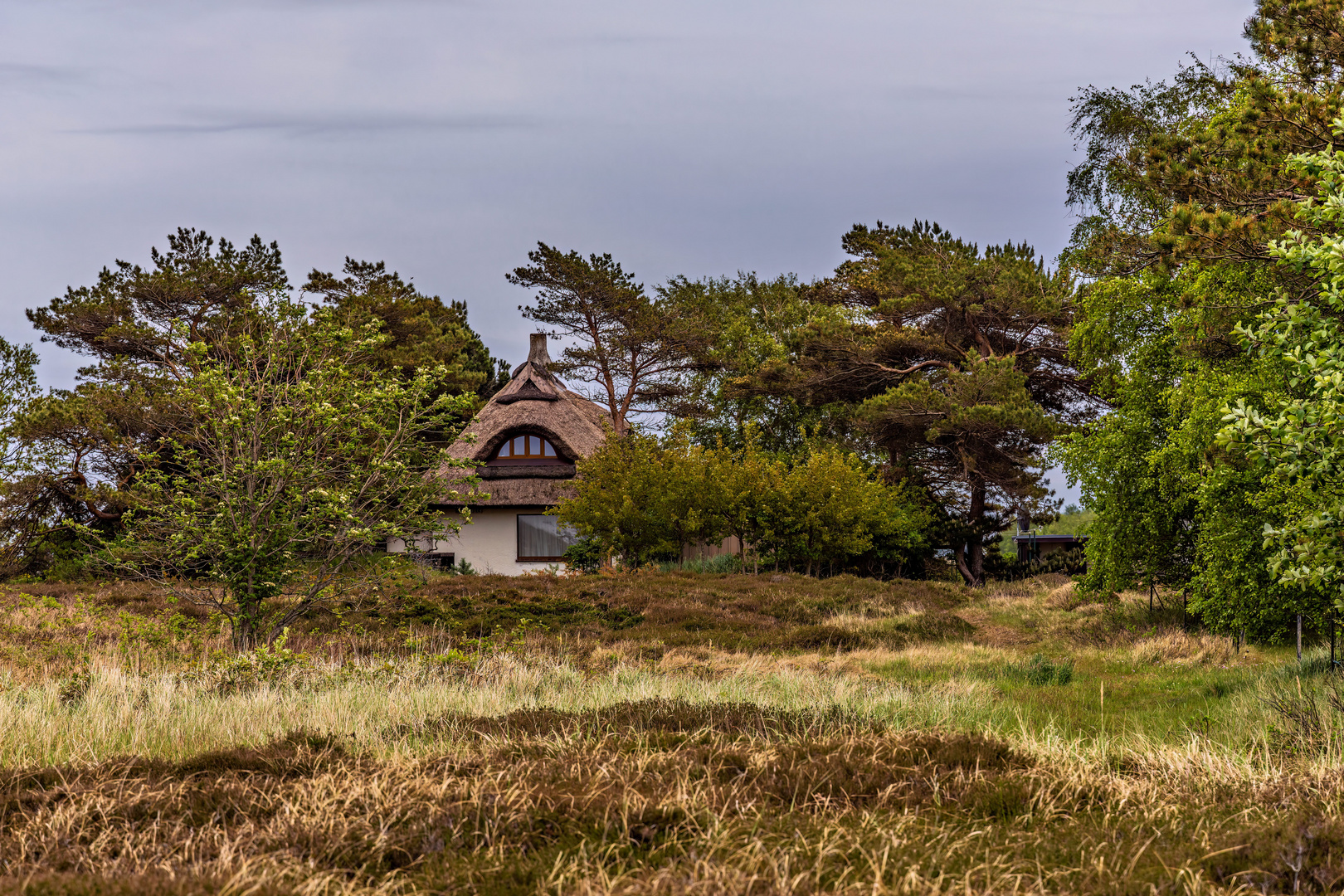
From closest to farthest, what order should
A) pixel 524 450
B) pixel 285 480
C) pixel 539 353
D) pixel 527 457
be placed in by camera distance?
1. pixel 285 480
2. pixel 527 457
3. pixel 524 450
4. pixel 539 353

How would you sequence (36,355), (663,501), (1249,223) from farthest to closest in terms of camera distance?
(663,501), (36,355), (1249,223)

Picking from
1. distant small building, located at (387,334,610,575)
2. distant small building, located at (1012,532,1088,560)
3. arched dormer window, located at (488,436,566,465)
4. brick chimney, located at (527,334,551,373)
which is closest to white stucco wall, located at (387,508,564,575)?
distant small building, located at (387,334,610,575)

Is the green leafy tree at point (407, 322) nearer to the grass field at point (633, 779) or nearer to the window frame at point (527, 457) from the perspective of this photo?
the window frame at point (527, 457)

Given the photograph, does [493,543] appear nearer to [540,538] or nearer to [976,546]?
[540,538]

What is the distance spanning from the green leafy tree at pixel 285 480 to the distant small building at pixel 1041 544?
103 feet

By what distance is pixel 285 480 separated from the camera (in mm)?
10906

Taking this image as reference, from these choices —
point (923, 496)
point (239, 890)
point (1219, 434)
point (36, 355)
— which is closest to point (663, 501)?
point (923, 496)

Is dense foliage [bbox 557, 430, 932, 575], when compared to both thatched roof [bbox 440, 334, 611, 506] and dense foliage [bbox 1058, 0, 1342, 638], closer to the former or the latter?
thatched roof [bbox 440, 334, 611, 506]

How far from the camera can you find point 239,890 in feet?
12.0

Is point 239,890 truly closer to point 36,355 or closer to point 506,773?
Result: point 506,773

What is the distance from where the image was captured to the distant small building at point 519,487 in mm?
31578

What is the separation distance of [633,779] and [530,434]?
93.8 feet

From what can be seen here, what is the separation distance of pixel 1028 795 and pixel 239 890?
383 cm

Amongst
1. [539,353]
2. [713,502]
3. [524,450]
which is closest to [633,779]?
[713,502]
